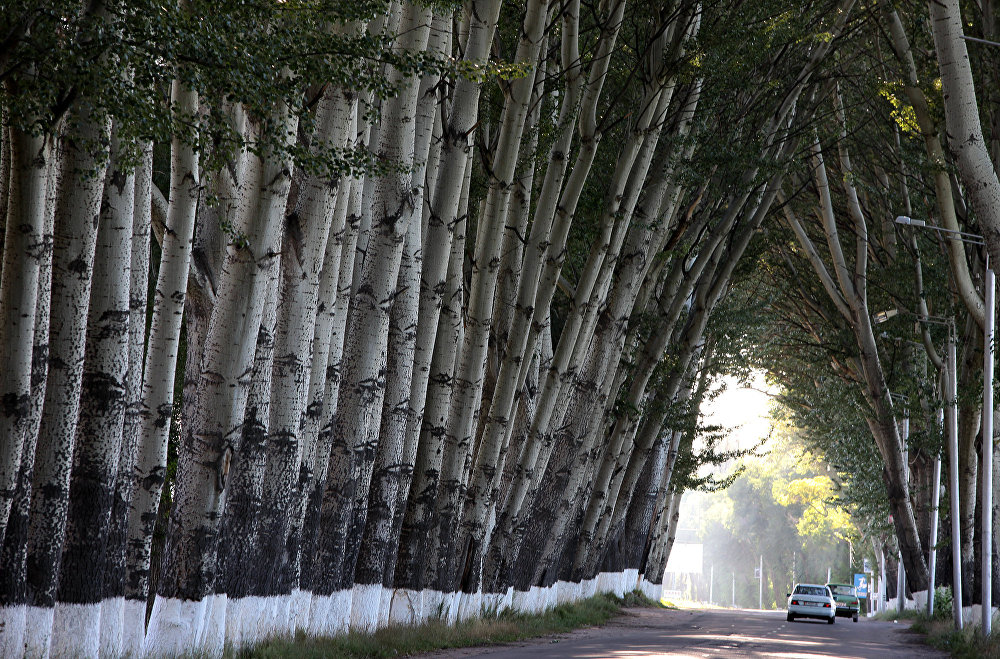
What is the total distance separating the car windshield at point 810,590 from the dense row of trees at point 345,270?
1430 centimetres

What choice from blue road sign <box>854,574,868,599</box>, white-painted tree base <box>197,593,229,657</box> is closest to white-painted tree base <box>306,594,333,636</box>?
white-painted tree base <box>197,593,229,657</box>

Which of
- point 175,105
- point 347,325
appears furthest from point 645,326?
point 175,105

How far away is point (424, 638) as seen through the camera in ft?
43.2

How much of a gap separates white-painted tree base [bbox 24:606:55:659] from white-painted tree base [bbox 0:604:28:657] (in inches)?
2.5

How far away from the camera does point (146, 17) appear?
707cm

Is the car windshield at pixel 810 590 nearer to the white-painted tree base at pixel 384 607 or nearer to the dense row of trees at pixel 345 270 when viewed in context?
the dense row of trees at pixel 345 270

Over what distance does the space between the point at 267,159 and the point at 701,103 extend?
11499mm

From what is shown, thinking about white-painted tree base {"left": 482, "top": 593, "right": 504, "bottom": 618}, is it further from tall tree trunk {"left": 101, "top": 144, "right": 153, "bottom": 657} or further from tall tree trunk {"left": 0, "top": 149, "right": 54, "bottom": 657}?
tall tree trunk {"left": 0, "top": 149, "right": 54, "bottom": 657}

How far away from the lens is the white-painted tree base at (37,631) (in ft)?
24.7

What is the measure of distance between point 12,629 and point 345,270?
5.28 metres

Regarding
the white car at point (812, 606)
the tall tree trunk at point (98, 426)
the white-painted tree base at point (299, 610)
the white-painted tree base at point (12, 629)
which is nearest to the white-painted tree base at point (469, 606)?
the white-painted tree base at point (299, 610)

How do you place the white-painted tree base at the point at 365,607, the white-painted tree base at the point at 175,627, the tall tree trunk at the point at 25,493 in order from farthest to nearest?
the white-painted tree base at the point at 365,607
the white-painted tree base at the point at 175,627
the tall tree trunk at the point at 25,493

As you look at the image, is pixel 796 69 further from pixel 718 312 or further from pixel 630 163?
pixel 718 312

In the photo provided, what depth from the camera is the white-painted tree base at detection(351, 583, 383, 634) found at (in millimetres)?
12723
